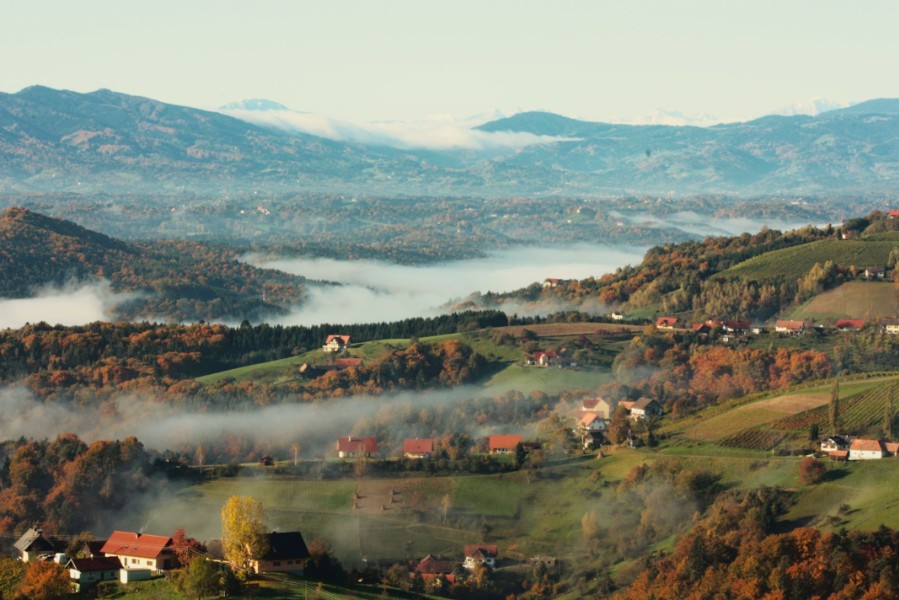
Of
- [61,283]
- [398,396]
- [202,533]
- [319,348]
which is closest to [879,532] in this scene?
[202,533]

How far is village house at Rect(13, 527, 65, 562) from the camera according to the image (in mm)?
59750

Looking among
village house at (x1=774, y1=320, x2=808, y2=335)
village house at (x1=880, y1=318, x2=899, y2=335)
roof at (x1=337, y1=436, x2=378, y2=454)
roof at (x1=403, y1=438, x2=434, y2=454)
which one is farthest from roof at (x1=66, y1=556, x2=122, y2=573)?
village house at (x1=880, y1=318, x2=899, y2=335)

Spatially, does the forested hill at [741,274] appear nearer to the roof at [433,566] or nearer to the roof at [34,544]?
the roof at [433,566]

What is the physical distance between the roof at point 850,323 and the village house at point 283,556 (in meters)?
68.6

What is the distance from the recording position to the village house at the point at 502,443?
87131 millimetres

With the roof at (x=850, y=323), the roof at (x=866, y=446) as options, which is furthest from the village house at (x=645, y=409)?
the roof at (x=850, y=323)

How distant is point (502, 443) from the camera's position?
289ft

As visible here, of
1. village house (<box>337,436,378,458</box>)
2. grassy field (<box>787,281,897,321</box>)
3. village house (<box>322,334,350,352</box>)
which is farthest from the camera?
village house (<box>322,334,350,352</box>)

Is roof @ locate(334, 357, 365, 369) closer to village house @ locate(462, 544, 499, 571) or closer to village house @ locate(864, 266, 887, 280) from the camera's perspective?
village house @ locate(864, 266, 887, 280)

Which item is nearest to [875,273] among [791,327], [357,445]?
[791,327]

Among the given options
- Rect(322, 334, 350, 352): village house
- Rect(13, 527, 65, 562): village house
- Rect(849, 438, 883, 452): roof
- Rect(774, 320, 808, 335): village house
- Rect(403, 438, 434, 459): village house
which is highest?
Rect(774, 320, 808, 335): village house

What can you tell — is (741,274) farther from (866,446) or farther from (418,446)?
(866,446)

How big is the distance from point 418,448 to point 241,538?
31.6 meters

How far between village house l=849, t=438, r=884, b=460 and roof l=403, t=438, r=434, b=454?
24.2 meters
